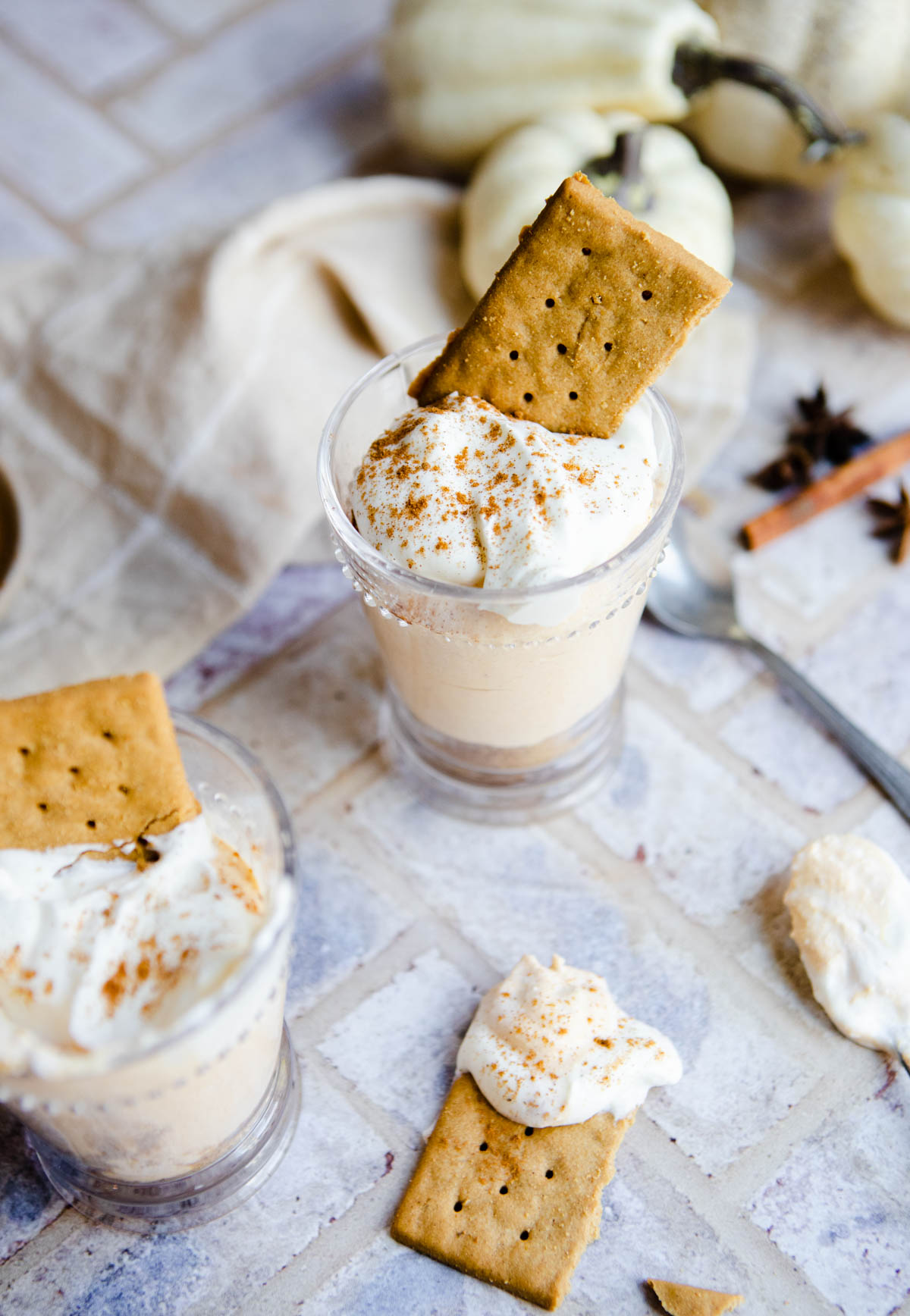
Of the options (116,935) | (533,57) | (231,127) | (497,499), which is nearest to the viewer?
(116,935)

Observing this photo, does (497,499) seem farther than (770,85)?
No

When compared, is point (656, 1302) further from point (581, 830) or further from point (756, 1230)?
point (581, 830)

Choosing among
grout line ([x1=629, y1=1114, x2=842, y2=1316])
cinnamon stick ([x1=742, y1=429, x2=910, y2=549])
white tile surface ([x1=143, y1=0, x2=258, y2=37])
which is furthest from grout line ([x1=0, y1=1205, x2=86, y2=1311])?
white tile surface ([x1=143, y1=0, x2=258, y2=37])

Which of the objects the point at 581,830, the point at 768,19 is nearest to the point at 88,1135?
the point at 581,830

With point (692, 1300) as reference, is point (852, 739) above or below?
above

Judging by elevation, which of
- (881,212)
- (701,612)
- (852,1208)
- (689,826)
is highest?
(881,212)

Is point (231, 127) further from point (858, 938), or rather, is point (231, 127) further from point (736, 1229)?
point (736, 1229)

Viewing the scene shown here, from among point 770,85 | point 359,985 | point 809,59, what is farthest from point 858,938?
point 809,59
